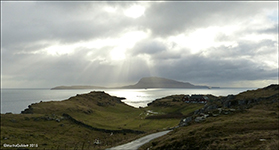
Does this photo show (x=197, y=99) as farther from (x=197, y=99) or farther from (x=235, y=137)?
(x=235, y=137)

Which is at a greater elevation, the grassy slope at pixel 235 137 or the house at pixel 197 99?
the grassy slope at pixel 235 137

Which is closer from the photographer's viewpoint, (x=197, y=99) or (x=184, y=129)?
(x=184, y=129)

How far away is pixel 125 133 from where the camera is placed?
227 feet

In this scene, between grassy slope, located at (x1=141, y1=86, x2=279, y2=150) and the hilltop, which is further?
the hilltop

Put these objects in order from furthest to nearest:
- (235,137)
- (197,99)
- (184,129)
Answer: (197,99) < (184,129) < (235,137)

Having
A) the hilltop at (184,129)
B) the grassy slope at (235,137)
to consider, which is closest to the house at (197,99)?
the hilltop at (184,129)

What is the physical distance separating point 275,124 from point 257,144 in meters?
12.3

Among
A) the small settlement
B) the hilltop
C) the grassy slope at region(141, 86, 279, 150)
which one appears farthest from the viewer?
the small settlement

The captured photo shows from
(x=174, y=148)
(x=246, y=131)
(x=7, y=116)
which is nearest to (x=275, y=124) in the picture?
(x=246, y=131)

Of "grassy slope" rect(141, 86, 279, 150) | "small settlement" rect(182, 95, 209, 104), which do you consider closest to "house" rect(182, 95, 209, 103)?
"small settlement" rect(182, 95, 209, 104)

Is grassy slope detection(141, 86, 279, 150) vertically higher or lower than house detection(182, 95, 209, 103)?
higher

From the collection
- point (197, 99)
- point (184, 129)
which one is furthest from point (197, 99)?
point (184, 129)

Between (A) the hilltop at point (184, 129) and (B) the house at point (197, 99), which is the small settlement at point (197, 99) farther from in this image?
(A) the hilltop at point (184, 129)

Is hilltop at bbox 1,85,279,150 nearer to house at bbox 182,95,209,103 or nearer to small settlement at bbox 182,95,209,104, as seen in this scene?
small settlement at bbox 182,95,209,104
